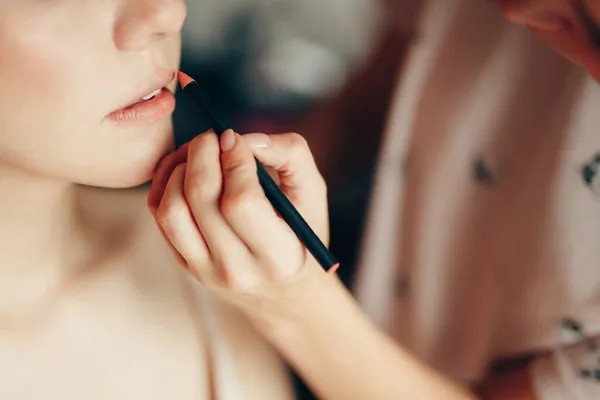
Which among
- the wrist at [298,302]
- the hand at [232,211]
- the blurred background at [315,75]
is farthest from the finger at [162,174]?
the blurred background at [315,75]

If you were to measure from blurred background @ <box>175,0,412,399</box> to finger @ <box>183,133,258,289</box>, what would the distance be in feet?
1.15

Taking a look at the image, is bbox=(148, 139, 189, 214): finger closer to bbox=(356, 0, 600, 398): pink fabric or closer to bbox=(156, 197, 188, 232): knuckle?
bbox=(156, 197, 188, 232): knuckle

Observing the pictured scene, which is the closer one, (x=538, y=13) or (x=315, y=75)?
(x=538, y=13)

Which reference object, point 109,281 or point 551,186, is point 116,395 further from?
point 551,186

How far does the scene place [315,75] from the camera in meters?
0.78

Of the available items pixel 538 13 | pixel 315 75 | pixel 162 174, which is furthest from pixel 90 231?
pixel 538 13

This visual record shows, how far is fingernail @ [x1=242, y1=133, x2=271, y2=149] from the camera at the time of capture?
1.46ft

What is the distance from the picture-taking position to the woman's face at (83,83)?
0.40 meters

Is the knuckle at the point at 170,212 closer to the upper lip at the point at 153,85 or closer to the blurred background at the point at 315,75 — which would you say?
the upper lip at the point at 153,85

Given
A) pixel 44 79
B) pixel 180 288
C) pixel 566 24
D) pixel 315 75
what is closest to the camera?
pixel 44 79

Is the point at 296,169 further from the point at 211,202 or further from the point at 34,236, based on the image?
the point at 34,236

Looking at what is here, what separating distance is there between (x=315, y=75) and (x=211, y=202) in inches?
15.5

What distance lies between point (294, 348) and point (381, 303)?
23cm

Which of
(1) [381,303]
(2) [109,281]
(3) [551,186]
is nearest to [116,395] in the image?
(2) [109,281]
